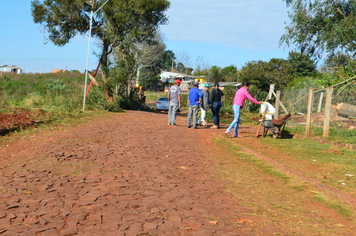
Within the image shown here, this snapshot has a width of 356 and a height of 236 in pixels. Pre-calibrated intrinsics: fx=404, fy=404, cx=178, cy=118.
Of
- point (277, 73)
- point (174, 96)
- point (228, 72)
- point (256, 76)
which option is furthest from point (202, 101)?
point (228, 72)

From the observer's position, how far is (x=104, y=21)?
27.8 metres

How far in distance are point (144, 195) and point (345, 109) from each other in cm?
1090

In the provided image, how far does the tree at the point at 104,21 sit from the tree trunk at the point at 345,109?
15.7m

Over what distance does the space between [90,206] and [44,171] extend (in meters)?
2.16

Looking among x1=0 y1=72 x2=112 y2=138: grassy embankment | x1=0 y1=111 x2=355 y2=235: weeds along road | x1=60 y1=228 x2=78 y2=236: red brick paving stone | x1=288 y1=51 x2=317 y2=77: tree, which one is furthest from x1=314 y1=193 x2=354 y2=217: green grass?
x1=288 y1=51 x2=317 y2=77: tree

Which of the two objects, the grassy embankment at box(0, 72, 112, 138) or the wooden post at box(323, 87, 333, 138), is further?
the grassy embankment at box(0, 72, 112, 138)

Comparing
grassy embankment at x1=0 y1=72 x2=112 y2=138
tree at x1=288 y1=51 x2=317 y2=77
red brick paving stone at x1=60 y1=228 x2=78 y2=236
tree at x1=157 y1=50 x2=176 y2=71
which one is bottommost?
red brick paving stone at x1=60 y1=228 x2=78 y2=236

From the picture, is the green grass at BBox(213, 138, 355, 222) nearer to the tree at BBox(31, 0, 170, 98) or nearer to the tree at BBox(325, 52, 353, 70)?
the tree at BBox(325, 52, 353, 70)

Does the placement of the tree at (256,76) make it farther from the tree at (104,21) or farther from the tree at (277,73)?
the tree at (104,21)

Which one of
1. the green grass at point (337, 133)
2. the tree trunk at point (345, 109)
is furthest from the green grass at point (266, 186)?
the tree trunk at point (345, 109)

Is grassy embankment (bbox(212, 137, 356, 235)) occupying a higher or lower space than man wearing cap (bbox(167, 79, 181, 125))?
lower

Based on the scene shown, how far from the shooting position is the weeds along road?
4.76 metres

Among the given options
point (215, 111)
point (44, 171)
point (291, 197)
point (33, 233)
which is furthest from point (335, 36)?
point (33, 233)

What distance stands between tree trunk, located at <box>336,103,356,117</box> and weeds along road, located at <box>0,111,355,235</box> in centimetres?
588
